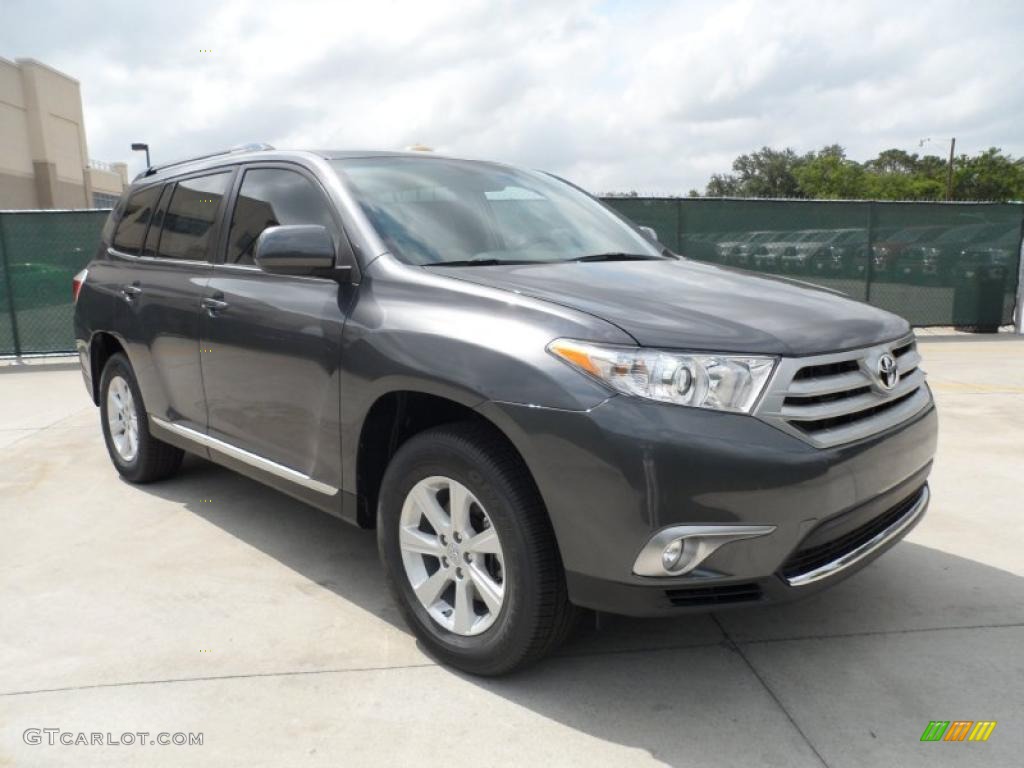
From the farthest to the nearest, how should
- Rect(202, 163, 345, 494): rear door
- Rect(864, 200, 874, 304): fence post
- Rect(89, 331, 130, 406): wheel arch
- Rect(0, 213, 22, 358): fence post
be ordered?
Rect(864, 200, 874, 304): fence post < Rect(0, 213, 22, 358): fence post < Rect(89, 331, 130, 406): wheel arch < Rect(202, 163, 345, 494): rear door

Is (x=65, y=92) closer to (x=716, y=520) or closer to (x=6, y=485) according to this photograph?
(x=6, y=485)

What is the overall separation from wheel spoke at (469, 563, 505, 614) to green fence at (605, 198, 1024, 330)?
8521 mm

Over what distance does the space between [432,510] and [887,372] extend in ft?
5.15

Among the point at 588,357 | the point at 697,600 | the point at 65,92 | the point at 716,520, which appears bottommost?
the point at 697,600

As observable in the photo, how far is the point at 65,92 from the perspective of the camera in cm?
5016

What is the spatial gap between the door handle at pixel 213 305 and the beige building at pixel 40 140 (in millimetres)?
46412

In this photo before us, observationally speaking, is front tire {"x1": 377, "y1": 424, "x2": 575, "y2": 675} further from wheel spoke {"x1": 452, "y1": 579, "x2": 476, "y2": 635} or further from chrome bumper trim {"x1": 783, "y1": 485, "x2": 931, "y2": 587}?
chrome bumper trim {"x1": 783, "y1": 485, "x2": 931, "y2": 587}

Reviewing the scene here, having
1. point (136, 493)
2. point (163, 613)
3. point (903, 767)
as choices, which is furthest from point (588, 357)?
point (136, 493)

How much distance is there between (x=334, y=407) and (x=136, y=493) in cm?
242

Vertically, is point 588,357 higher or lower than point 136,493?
higher

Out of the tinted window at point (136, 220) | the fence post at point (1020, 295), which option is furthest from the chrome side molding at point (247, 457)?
the fence post at point (1020, 295)

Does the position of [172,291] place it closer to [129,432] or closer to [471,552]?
[129,432]

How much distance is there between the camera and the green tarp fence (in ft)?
34.3

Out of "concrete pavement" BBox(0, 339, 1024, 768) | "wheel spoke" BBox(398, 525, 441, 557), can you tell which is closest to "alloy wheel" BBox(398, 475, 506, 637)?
"wheel spoke" BBox(398, 525, 441, 557)
